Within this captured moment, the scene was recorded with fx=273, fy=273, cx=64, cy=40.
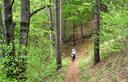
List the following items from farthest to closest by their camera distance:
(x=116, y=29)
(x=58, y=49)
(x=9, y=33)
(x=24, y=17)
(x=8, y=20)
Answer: (x=58, y=49) < (x=116, y=29) < (x=9, y=33) < (x=8, y=20) < (x=24, y=17)

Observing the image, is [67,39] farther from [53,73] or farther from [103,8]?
[53,73]

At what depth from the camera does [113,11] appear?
44.1 feet

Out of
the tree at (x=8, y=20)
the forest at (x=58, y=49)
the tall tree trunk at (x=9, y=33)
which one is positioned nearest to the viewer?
the tall tree trunk at (x=9, y=33)

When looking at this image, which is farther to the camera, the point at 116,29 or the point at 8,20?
the point at 116,29

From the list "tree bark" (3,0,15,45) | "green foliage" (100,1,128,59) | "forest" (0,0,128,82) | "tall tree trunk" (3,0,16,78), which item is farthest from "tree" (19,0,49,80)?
"green foliage" (100,1,128,59)

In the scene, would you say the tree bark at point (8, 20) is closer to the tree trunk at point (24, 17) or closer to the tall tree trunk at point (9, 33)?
the tall tree trunk at point (9, 33)

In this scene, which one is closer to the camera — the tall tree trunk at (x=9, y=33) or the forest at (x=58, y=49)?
the tall tree trunk at (x=9, y=33)

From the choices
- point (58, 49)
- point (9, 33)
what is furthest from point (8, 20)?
point (58, 49)

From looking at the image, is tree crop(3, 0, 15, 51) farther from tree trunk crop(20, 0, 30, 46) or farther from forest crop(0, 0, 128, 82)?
tree trunk crop(20, 0, 30, 46)

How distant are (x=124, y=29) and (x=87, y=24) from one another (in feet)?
93.0

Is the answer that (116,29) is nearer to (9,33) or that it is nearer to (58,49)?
(9,33)

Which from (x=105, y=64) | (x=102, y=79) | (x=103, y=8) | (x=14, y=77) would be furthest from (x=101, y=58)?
(x=14, y=77)

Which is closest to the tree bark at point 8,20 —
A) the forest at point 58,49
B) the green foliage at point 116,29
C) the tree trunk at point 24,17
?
the forest at point 58,49

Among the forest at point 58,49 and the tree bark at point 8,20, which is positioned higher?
the tree bark at point 8,20
